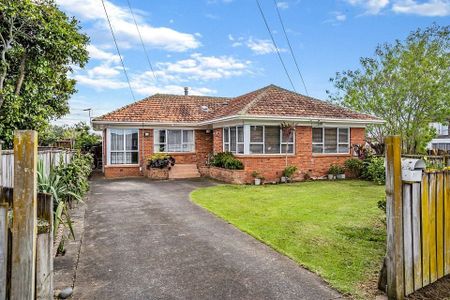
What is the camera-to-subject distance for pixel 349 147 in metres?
17.7

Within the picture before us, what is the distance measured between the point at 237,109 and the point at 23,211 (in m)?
14.3

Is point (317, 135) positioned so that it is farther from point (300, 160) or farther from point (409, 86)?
point (409, 86)

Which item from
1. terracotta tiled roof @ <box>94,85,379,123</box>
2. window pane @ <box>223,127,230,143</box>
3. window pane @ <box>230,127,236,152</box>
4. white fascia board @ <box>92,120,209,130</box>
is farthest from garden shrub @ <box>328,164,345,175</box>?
white fascia board @ <box>92,120,209,130</box>

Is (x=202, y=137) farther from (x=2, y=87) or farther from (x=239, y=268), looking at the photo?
(x=239, y=268)

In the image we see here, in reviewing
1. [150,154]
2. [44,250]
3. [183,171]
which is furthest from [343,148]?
[44,250]

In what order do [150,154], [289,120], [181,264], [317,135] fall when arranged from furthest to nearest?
[150,154] < [317,135] < [289,120] < [181,264]

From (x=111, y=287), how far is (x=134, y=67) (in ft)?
53.4

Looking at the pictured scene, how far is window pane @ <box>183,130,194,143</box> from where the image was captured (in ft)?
64.0

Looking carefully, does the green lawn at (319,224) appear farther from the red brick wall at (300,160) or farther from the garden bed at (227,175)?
the red brick wall at (300,160)

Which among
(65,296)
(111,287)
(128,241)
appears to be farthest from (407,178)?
(128,241)

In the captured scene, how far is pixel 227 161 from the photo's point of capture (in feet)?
50.6

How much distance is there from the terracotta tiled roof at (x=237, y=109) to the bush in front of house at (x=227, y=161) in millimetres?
2078

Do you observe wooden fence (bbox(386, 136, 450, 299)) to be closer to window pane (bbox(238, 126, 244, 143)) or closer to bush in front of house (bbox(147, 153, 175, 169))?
window pane (bbox(238, 126, 244, 143))

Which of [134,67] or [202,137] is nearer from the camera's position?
[134,67]
